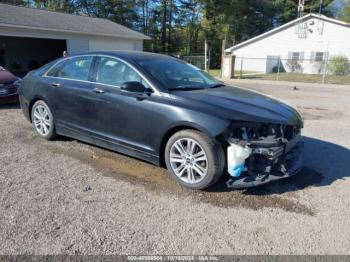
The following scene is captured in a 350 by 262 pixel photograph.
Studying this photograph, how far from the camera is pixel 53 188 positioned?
4125 mm

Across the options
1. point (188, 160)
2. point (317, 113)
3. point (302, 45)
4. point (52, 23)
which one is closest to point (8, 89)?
point (188, 160)

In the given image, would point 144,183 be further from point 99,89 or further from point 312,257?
point 312,257

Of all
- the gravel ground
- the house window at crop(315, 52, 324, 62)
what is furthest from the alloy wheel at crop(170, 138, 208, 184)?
the house window at crop(315, 52, 324, 62)

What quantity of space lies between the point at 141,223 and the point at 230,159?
4.01ft

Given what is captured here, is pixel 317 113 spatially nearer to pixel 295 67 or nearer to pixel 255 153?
pixel 255 153

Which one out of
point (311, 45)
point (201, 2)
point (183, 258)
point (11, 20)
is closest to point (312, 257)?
point (183, 258)

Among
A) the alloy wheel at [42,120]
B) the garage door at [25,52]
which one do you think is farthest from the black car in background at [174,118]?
the garage door at [25,52]

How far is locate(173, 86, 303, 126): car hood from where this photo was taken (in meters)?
3.96

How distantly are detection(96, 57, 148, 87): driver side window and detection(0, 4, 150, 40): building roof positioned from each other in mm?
14129

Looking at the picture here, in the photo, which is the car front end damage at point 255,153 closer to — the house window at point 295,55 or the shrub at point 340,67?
the shrub at point 340,67

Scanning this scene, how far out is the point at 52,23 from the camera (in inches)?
802

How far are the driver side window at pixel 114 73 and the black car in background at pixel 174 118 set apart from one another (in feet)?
0.05

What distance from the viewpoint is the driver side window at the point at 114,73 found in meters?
4.75

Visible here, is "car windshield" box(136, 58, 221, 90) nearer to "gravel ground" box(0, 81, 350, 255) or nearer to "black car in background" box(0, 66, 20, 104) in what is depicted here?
"gravel ground" box(0, 81, 350, 255)
